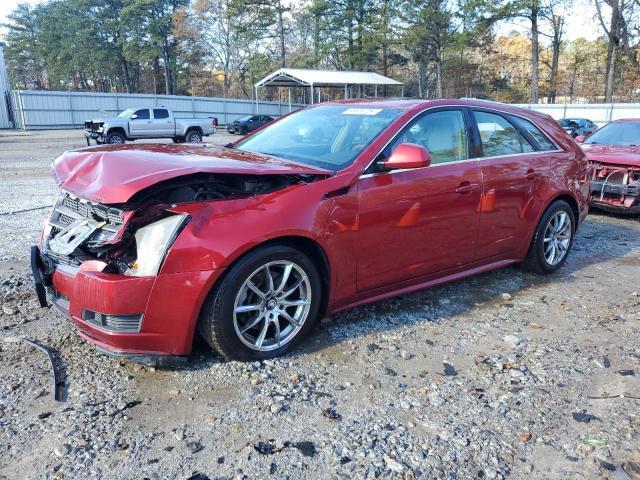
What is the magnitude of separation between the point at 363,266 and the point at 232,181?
109cm

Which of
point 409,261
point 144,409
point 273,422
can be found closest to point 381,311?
point 409,261

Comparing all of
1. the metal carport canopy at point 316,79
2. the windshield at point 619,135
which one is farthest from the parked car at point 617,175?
the metal carport canopy at point 316,79

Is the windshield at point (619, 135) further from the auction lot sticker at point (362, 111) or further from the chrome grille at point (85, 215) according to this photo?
the chrome grille at point (85, 215)

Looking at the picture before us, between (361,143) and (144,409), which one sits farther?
(361,143)

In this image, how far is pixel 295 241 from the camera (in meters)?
3.33

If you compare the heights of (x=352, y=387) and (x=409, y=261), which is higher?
(x=409, y=261)

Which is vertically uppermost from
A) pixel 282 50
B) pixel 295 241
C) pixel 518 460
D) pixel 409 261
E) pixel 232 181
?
pixel 282 50

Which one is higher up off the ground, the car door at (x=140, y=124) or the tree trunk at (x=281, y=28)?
the tree trunk at (x=281, y=28)

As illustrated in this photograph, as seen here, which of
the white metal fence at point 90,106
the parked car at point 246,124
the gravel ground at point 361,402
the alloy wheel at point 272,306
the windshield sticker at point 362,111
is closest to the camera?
the gravel ground at point 361,402

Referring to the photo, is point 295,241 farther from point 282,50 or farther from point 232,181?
point 282,50

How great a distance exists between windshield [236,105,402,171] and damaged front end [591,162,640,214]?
5.41 meters

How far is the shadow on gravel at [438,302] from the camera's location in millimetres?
3623

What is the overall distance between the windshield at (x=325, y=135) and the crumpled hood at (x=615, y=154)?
17.8ft

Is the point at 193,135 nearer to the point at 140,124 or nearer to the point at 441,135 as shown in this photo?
the point at 140,124
